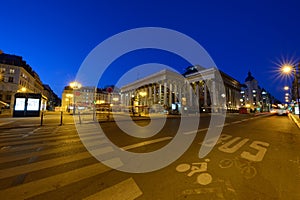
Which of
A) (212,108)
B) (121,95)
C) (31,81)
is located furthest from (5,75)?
(212,108)

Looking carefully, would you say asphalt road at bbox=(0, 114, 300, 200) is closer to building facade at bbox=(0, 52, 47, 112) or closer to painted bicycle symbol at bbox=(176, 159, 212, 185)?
painted bicycle symbol at bbox=(176, 159, 212, 185)

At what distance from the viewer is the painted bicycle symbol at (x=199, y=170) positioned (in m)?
3.25

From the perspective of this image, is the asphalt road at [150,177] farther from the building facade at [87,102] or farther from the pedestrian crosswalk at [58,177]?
the building facade at [87,102]

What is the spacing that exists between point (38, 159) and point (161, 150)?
3.72 m

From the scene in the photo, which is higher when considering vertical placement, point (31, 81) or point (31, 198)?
point (31, 81)

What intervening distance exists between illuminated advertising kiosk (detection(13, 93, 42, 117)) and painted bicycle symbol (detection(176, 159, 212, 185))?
2244 centimetres

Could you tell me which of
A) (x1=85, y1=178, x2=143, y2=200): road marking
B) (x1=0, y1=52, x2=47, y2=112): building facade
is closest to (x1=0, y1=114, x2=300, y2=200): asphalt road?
(x1=85, y1=178, x2=143, y2=200): road marking

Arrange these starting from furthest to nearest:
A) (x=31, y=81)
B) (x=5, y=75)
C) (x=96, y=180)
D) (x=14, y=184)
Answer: (x=31, y=81) < (x=5, y=75) < (x=96, y=180) < (x=14, y=184)

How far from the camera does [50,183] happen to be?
3.03 metres

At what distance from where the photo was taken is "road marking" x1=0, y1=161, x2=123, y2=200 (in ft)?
8.62

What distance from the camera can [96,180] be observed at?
319 centimetres

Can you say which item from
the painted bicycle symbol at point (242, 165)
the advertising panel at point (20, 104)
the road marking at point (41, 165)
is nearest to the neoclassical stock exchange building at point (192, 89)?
the advertising panel at point (20, 104)

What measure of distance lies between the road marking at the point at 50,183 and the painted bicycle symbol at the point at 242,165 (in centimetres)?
311

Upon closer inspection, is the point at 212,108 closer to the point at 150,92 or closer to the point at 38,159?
the point at 150,92
